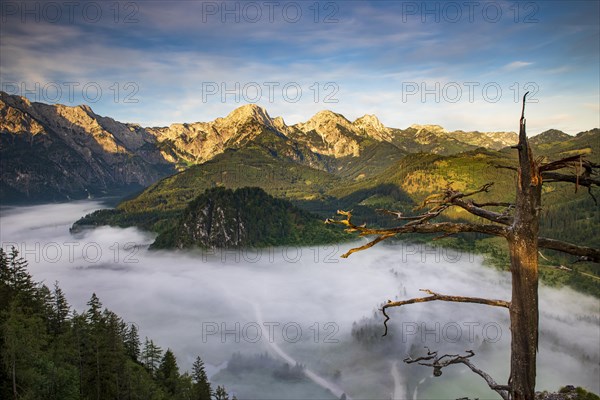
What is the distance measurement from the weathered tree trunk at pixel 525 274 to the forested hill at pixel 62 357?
161ft

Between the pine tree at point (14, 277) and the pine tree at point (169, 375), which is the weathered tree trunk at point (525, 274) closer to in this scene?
the pine tree at point (14, 277)

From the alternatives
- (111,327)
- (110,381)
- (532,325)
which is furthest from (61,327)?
(532,325)

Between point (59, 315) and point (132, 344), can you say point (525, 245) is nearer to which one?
point (59, 315)

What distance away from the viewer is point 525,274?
6.93m

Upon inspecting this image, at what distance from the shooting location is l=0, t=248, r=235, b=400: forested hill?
141ft

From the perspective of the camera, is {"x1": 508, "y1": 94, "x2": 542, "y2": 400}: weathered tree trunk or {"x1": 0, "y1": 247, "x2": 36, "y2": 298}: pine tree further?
{"x1": 0, "y1": 247, "x2": 36, "y2": 298}: pine tree

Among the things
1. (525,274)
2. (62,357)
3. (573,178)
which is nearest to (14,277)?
(62,357)

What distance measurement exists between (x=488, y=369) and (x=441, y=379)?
2634cm

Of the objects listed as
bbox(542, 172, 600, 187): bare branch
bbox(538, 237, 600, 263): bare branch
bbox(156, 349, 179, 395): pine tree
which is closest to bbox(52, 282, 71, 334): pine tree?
bbox(156, 349, 179, 395): pine tree

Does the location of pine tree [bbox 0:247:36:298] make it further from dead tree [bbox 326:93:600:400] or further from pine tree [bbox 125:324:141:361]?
dead tree [bbox 326:93:600:400]

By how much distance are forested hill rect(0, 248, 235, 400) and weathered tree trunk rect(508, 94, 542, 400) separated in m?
49.0

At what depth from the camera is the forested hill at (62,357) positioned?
43.1 m

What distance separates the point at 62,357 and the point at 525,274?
6538 centimetres

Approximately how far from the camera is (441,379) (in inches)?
7082
